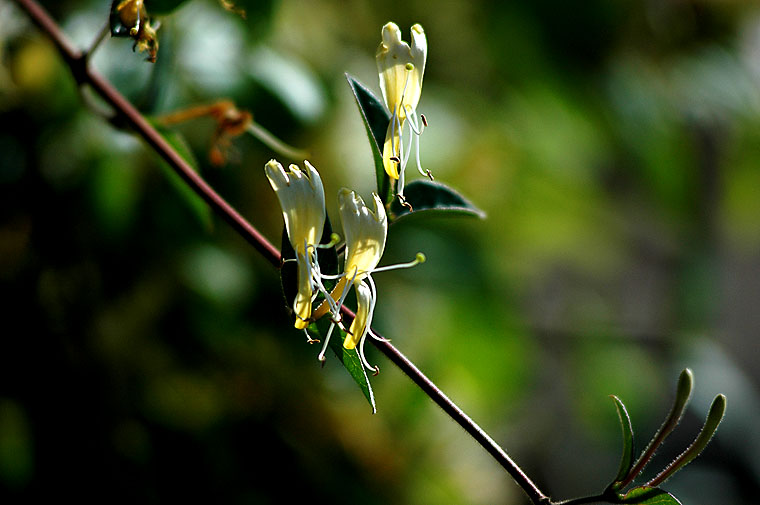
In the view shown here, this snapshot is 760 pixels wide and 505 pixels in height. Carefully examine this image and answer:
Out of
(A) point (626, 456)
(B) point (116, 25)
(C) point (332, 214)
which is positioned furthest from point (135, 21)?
(C) point (332, 214)

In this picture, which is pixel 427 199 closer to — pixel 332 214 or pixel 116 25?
pixel 116 25

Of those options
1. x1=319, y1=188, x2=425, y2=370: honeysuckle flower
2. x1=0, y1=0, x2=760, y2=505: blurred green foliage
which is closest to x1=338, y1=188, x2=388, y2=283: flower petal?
x1=319, y1=188, x2=425, y2=370: honeysuckle flower

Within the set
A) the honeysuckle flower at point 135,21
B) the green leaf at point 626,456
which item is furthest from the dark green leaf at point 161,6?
the green leaf at point 626,456

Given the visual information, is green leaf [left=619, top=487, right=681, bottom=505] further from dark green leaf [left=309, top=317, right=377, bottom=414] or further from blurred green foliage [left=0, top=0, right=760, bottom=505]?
blurred green foliage [left=0, top=0, right=760, bottom=505]

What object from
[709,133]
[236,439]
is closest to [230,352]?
[236,439]

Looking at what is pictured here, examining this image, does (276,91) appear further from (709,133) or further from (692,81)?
(709,133)
